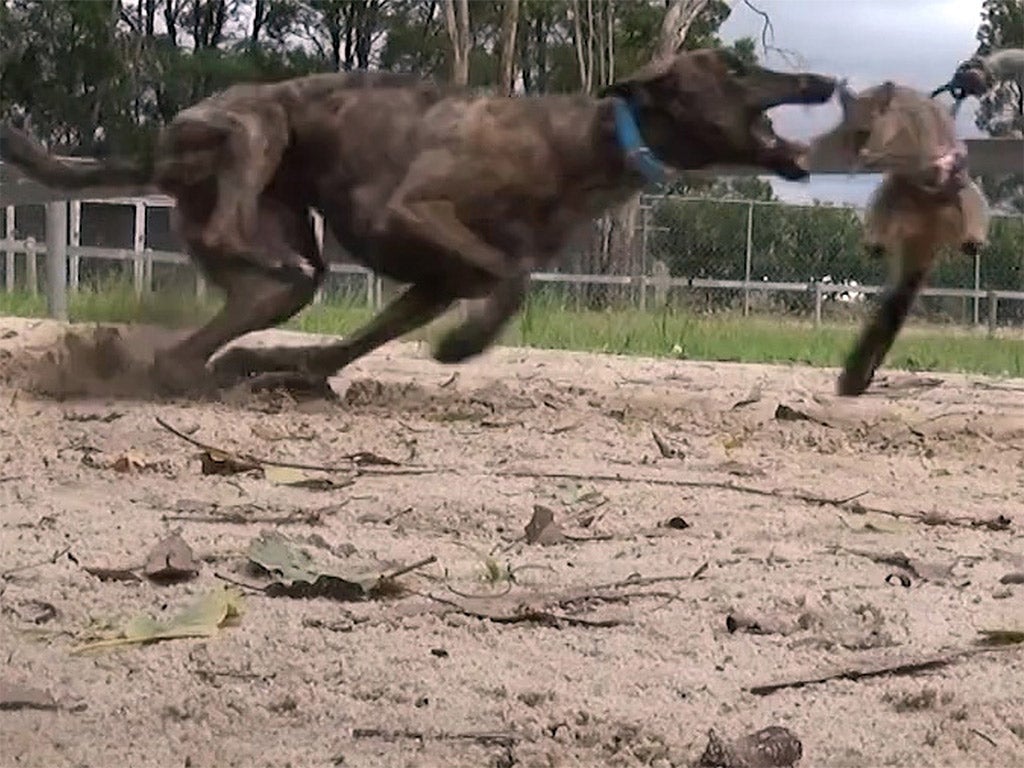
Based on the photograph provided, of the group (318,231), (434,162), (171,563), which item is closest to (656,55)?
(434,162)

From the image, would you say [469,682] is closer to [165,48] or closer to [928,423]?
[165,48]

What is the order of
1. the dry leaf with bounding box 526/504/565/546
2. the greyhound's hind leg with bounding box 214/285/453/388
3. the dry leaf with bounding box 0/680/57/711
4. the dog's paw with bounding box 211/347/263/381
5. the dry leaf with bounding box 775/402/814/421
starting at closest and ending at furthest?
the dry leaf with bounding box 0/680/57/711 < the greyhound's hind leg with bounding box 214/285/453/388 < the dog's paw with bounding box 211/347/263/381 < the dry leaf with bounding box 526/504/565/546 < the dry leaf with bounding box 775/402/814/421

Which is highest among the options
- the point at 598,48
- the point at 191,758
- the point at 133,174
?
the point at 598,48

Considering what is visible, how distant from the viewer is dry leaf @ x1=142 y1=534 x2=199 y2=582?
3484mm

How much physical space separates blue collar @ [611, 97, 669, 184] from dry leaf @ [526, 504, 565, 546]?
1.73 meters

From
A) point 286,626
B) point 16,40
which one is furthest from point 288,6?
point 16,40

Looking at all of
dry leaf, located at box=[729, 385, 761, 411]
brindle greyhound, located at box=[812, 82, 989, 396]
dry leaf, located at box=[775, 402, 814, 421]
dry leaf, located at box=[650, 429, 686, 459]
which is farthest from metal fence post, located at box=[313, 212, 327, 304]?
dry leaf, located at box=[729, 385, 761, 411]

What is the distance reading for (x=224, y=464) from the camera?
4.91m

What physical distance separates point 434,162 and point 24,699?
36.6 inches

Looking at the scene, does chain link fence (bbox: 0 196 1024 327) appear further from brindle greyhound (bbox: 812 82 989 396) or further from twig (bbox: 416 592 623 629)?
twig (bbox: 416 592 623 629)

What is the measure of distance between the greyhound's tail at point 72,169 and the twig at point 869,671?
115 centimetres

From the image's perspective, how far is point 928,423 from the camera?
696 cm

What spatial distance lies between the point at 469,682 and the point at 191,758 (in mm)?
511

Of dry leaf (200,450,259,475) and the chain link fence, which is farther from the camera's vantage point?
dry leaf (200,450,259,475)
